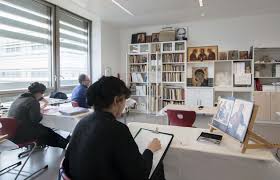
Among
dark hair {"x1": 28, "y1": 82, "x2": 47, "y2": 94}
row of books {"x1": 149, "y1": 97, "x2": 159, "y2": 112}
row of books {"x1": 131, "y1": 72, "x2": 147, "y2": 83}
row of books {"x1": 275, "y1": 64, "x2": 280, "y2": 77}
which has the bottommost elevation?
row of books {"x1": 149, "y1": 97, "x2": 159, "y2": 112}

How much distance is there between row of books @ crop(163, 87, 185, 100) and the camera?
684 centimetres

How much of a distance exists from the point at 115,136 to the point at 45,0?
15.4 ft

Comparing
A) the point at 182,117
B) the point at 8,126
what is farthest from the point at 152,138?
the point at 8,126

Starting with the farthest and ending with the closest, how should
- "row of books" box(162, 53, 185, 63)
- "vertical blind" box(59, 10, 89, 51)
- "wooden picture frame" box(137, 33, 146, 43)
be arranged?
"wooden picture frame" box(137, 33, 146, 43) → "row of books" box(162, 53, 185, 63) → "vertical blind" box(59, 10, 89, 51)

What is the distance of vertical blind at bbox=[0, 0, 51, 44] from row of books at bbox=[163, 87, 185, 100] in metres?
3.66

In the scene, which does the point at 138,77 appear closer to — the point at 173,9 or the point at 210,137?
the point at 173,9

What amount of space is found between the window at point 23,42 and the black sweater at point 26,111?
1.46m

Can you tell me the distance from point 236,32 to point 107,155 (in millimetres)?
6399

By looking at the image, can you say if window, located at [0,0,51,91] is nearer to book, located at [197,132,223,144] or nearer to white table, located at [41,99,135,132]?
white table, located at [41,99,135,132]

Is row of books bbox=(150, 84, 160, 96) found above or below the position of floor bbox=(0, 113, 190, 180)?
above

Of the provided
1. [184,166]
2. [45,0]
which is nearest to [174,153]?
[184,166]

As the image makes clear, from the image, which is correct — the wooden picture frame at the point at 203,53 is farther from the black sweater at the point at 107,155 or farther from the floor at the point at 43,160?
the black sweater at the point at 107,155

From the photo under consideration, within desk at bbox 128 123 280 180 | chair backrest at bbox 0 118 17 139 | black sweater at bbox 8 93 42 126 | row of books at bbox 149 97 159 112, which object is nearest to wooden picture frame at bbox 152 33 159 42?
row of books at bbox 149 97 159 112

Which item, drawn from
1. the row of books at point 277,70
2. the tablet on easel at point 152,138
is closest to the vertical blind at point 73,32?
the tablet on easel at point 152,138
